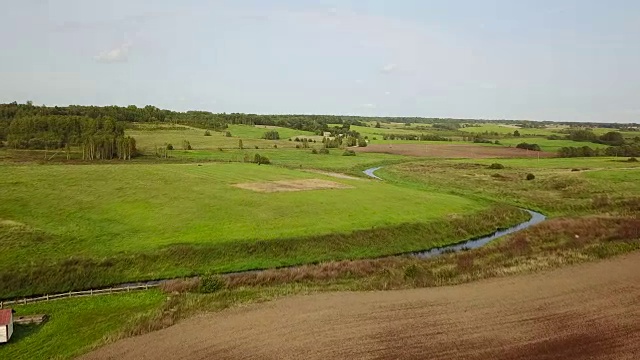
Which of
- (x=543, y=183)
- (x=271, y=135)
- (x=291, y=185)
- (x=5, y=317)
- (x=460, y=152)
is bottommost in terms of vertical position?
(x=5, y=317)

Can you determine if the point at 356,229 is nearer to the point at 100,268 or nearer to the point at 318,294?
the point at 318,294

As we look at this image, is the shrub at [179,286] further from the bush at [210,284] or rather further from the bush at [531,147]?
the bush at [531,147]

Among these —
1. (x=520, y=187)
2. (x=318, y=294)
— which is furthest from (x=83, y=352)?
(x=520, y=187)

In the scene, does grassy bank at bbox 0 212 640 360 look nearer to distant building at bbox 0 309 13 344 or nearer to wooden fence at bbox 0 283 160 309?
distant building at bbox 0 309 13 344

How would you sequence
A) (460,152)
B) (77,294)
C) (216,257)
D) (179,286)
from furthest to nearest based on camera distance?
(460,152) → (216,257) → (179,286) → (77,294)

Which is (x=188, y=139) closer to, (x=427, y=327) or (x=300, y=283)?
(x=300, y=283)

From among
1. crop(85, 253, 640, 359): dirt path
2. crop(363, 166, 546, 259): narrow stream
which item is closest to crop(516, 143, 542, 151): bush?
crop(363, 166, 546, 259): narrow stream

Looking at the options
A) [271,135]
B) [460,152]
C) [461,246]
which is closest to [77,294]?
[461,246]
